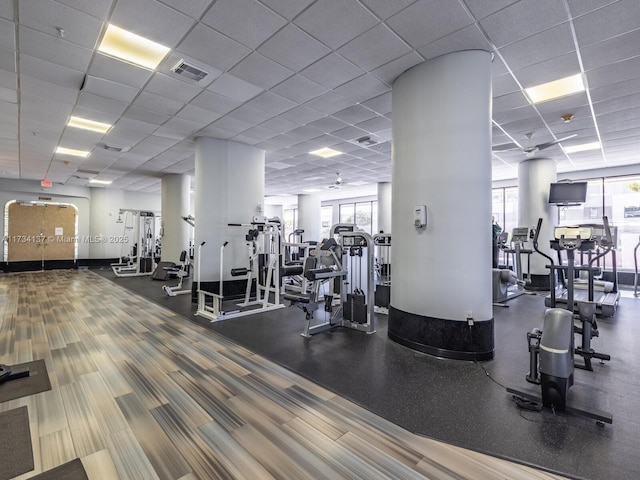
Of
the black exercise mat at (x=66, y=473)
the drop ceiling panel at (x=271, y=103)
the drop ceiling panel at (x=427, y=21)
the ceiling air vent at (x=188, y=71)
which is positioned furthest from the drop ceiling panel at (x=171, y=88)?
the black exercise mat at (x=66, y=473)

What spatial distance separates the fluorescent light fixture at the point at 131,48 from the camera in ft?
10.8

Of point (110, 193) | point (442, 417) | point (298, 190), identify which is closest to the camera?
point (442, 417)

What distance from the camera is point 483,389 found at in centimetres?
277

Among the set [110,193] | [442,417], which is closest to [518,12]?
[442,417]

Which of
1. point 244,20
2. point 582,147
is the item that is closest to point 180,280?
point 244,20

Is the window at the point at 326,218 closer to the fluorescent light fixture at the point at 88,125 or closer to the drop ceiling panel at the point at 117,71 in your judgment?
the fluorescent light fixture at the point at 88,125

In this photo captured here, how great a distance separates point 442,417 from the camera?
2311mm

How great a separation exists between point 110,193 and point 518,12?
14.6m

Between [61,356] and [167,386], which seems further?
[61,356]

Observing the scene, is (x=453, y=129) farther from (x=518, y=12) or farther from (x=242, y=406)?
(x=242, y=406)

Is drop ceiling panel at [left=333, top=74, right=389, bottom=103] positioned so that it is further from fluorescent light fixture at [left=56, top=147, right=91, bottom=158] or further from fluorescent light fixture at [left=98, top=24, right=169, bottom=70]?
fluorescent light fixture at [left=56, top=147, right=91, bottom=158]

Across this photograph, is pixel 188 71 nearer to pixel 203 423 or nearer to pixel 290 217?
pixel 203 423

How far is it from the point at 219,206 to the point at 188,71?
2974 mm

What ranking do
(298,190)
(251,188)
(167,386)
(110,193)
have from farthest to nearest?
1. (298,190)
2. (110,193)
3. (251,188)
4. (167,386)
